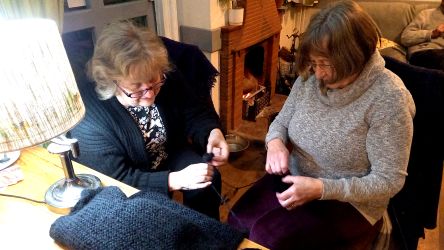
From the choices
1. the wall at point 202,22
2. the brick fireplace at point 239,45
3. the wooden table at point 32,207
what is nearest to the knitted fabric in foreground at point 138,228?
the wooden table at point 32,207

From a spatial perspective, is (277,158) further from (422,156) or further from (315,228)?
(422,156)

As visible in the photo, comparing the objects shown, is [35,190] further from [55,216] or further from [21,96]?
[21,96]

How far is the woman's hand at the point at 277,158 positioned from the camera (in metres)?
1.20

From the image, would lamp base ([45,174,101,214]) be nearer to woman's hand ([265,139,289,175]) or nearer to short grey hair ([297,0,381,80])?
woman's hand ([265,139,289,175])

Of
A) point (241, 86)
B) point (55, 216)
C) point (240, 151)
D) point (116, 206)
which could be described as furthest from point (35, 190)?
point (241, 86)

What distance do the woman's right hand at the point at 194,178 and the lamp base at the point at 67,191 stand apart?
10.8 inches

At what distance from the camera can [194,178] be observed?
113 centimetres

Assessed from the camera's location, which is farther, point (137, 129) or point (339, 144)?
point (137, 129)

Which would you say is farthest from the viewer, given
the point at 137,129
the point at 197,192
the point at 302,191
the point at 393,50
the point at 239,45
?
the point at 393,50

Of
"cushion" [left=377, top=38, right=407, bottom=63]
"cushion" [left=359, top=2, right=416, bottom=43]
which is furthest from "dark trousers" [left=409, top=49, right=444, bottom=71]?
"cushion" [left=359, top=2, right=416, bottom=43]

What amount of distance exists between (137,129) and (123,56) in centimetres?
28

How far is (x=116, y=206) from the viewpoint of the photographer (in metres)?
0.77

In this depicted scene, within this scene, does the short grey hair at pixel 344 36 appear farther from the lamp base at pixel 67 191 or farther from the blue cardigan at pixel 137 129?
the lamp base at pixel 67 191

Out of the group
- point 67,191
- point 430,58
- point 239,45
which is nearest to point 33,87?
point 67,191
